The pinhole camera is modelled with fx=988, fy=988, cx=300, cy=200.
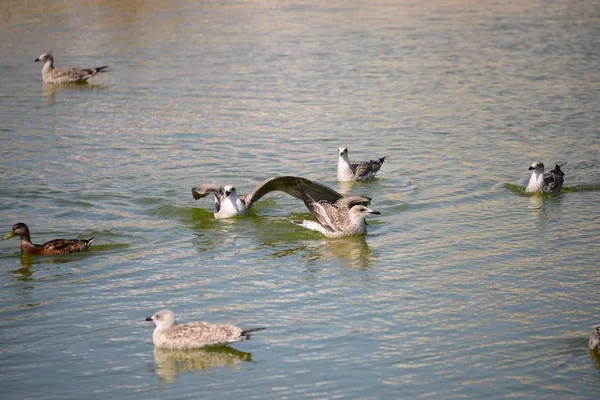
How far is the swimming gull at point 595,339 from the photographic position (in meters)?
10.6

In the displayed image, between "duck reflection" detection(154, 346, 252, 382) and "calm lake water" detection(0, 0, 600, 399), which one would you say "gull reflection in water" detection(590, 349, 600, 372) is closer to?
"calm lake water" detection(0, 0, 600, 399)

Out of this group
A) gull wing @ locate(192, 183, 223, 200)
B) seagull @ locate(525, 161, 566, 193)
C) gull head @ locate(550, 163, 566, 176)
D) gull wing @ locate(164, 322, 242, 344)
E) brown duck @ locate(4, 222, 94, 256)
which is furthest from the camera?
gull head @ locate(550, 163, 566, 176)

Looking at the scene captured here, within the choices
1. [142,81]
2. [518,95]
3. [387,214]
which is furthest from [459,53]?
[387,214]

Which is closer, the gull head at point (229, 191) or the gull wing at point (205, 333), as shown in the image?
the gull wing at point (205, 333)

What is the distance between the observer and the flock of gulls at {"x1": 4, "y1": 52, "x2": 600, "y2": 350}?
10.8m

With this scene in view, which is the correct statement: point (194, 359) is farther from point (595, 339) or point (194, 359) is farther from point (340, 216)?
point (340, 216)

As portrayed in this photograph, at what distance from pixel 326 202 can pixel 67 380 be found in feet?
21.7

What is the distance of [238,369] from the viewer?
413 inches

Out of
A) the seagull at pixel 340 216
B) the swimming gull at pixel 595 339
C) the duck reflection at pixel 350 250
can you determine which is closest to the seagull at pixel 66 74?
the seagull at pixel 340 216

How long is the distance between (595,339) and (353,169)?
27.6 feet

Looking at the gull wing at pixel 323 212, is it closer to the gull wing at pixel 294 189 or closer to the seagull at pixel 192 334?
the gull wing at pixel 294 189

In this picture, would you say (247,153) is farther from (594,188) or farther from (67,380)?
(67,380)

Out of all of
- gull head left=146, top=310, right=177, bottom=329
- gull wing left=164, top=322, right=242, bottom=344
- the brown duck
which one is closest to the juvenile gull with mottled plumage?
the brown duck

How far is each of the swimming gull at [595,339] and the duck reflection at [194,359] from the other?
3717 millimetres
